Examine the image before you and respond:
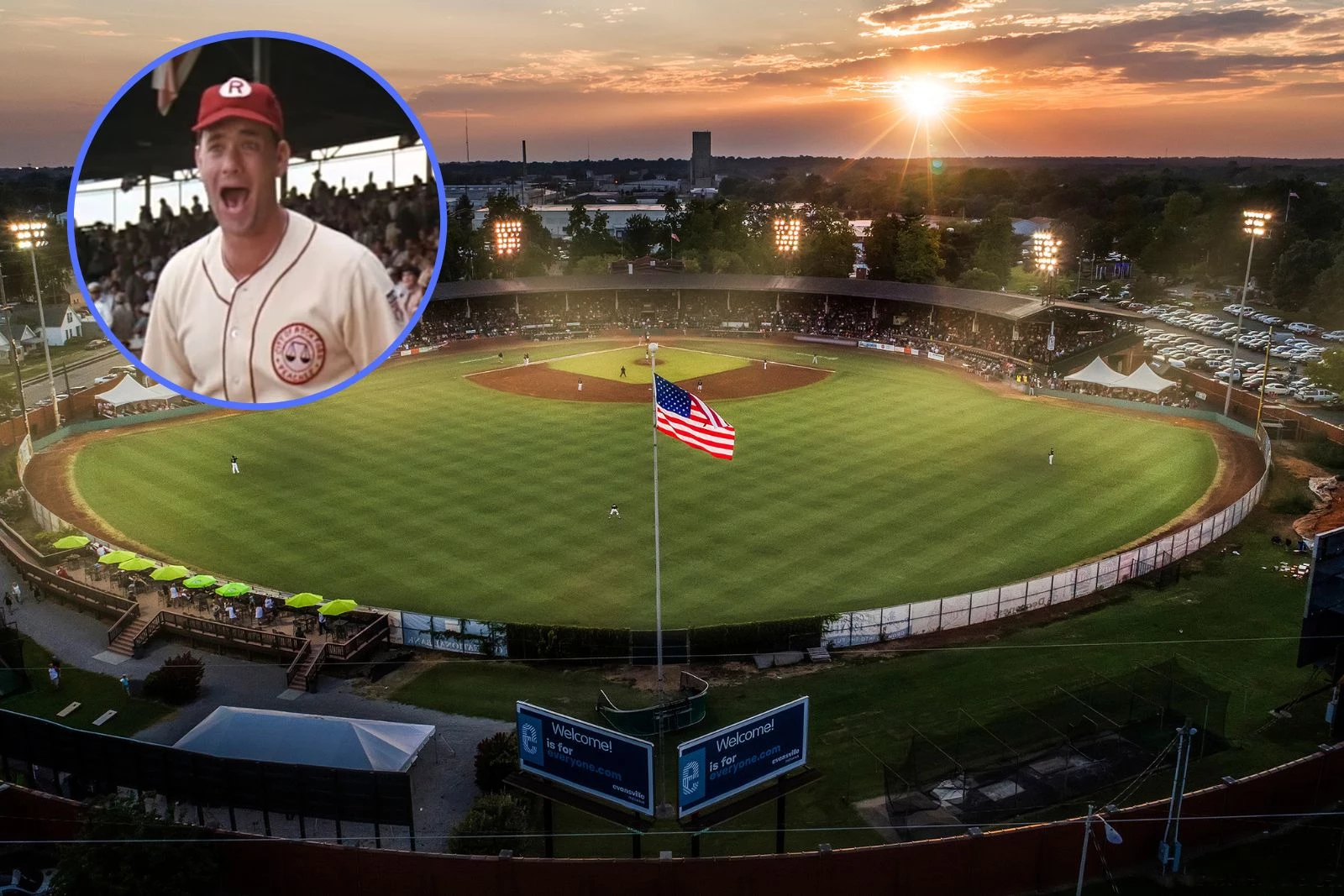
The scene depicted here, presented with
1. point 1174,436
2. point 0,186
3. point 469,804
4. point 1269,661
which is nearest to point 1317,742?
point 1269,661

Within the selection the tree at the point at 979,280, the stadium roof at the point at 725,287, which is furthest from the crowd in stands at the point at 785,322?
the tree at the point at 979,280

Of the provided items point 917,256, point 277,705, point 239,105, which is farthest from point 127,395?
point 917,256

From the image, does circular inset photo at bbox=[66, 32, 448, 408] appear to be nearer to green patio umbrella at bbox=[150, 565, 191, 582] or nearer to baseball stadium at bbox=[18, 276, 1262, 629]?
baseball stadium at bbox=[18, 276, 1262, 629]

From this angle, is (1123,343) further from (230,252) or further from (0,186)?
(0,186)

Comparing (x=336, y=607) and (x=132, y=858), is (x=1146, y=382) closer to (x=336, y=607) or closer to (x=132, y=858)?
(x=336, y=607)

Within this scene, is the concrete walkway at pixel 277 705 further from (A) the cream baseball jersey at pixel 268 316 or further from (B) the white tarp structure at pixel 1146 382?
(B) the white tarp structure at pixel 1146 382

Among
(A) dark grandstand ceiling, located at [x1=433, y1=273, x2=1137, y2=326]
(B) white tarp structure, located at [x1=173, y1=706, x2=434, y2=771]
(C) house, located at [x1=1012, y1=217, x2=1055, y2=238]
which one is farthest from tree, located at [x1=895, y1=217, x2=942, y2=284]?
(B) white tarp structure, located at [x1=173, y1=706, x2=434, y2=771]
